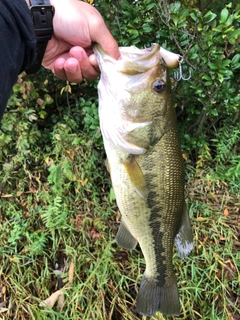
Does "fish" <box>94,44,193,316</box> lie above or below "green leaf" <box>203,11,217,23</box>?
below

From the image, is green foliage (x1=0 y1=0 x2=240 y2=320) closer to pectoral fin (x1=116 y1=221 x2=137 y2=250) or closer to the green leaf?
the green leaf

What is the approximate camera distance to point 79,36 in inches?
73.4

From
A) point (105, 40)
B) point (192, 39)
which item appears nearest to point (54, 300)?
point (105, 40)

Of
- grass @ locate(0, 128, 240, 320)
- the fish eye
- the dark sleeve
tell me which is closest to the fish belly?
the fish eye

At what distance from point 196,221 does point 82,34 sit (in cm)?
209

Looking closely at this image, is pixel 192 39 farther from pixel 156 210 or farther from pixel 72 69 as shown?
pixel 156 210

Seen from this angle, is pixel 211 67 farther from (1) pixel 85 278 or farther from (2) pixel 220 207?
(1) pixel 85 278

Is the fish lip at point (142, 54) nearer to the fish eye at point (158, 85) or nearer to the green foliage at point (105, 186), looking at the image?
the fish eye at point (158, 85)

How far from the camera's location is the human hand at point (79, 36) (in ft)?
5.84

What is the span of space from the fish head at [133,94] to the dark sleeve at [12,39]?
14.7 inches

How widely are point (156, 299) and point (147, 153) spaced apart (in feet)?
3.05

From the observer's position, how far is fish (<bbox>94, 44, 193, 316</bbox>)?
1703 millimetres

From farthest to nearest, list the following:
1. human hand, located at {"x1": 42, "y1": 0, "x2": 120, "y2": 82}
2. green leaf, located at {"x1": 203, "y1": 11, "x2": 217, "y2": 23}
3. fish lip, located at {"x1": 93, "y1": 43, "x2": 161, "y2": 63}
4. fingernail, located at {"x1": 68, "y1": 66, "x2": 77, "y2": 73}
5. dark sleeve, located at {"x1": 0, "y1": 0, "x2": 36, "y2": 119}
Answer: green leaf, located at {"x1": 203, "y1": 11, "x2": 217, "y2": 23}, fingernail, located at {"x1": 68, "y1": 66, "x2": 77, "y2": 73}, human hand, located at {"x1": 42, "y1": 0, "x2": 120, "y2": 82}, fish lip, located at {"x1": 93, "y1": 43, "x2": 161, "y2": 63}, dark sleeve, located at {"x1": 0, "y1": 0, "x2": 36, "y2": 119}

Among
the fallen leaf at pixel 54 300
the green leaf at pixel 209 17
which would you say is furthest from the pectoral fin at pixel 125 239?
the green leaf at pixel 209 17
